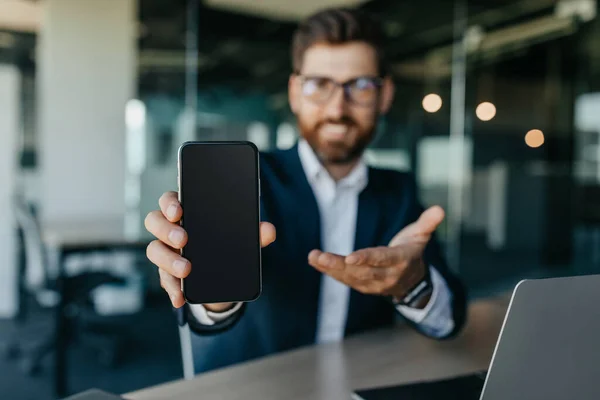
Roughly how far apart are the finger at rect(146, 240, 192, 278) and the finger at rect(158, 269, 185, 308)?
0.07ft

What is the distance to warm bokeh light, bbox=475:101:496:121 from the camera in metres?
6.17

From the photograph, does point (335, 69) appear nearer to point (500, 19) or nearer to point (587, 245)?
point (500, 19)

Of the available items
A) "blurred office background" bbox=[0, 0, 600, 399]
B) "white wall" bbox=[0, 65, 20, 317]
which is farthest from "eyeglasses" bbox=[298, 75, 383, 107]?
"white wall" bbox=[0, 65, 20, 317]

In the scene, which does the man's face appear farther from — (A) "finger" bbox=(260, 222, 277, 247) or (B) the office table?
(B) the office table

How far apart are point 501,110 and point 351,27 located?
16.9ft

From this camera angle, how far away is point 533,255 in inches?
258

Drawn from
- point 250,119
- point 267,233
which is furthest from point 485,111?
point 267,233

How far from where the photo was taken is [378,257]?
1.07 meters

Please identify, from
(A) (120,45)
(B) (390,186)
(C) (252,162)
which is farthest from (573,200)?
(C) (252,162)

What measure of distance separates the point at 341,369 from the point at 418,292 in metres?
0.26

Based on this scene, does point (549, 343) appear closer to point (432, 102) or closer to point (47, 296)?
point (47, 296)

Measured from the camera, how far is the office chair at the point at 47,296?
11.8 ft

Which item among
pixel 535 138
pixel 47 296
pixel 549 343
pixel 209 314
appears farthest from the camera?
pixel 535 138

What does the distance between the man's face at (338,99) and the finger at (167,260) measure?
803 mm
